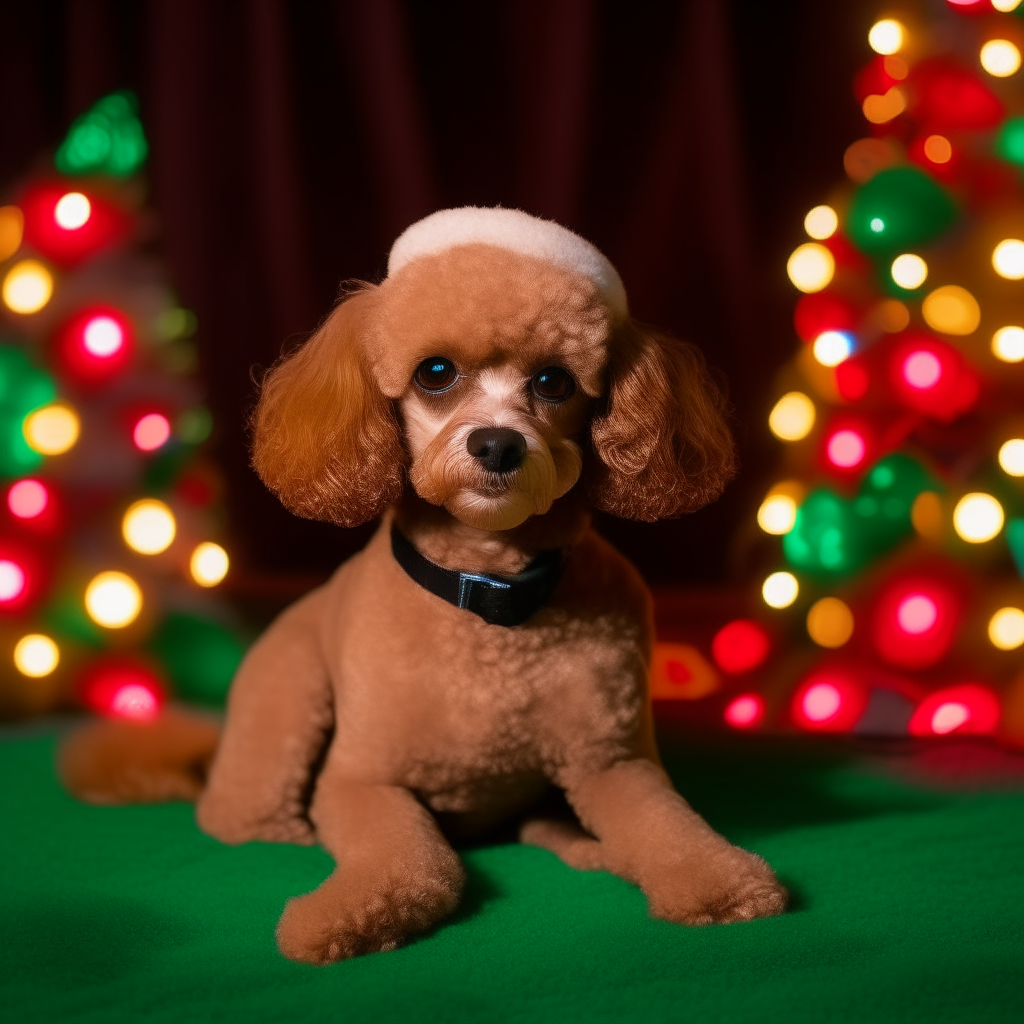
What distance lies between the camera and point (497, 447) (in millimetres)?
1078

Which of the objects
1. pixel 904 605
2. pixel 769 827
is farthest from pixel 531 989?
pixel 904 605

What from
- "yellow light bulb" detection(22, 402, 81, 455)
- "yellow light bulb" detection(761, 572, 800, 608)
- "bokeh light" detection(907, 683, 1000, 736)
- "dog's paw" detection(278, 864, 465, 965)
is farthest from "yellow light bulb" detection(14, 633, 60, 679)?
"bokeh light" detection(907, 683, 1000, 736)

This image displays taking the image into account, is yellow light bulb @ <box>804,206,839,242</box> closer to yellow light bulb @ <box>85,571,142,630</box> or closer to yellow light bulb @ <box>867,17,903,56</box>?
yellow light bulb @ <box>867,17,903,56</box>

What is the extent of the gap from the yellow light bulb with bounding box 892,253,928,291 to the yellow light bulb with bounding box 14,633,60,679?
1.40 meters

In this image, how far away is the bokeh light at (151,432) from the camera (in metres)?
1.85

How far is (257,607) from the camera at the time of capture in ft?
7.10

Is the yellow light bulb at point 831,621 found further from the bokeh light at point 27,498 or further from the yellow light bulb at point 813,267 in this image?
the bokeh light at point 27,498

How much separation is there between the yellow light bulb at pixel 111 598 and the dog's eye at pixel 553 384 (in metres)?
0.95

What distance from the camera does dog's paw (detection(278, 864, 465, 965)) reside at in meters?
1.03

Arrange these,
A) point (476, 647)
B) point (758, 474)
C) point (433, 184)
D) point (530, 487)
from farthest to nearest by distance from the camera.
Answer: point (758, 474)
point (433, 184)
point (476, 647)
point (530, 487)

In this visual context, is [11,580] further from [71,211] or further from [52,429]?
[71,211]

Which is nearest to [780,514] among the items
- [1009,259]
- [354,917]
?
[1009,259]

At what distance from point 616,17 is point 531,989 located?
5.51 ft

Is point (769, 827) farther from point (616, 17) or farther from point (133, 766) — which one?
point (616, 17)
